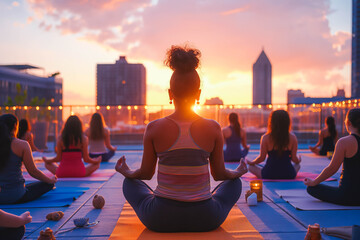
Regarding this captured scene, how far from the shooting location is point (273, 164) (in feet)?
15.9

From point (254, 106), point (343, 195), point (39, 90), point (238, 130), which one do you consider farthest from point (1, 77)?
point (343, 195)

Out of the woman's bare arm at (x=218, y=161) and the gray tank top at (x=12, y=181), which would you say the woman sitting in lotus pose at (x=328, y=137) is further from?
the gray tank top at (x=12, y=181)

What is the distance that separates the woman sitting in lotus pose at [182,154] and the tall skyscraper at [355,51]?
101m

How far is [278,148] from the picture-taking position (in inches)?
183

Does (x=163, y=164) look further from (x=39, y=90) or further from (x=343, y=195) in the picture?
(x=39, y=90)

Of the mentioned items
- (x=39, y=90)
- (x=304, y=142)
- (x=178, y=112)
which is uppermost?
(x=39, y=90)

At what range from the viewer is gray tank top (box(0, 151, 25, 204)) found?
322cm

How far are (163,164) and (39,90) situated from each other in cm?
7757

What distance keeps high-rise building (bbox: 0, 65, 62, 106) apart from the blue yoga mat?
53.0 meters

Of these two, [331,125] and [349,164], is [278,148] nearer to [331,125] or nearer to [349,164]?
[349,164]

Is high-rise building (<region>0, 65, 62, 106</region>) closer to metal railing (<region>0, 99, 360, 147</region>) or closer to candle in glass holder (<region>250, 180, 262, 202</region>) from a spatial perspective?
metal railing (<region>0, 99, 360, 147</region>)

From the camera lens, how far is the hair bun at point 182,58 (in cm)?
223

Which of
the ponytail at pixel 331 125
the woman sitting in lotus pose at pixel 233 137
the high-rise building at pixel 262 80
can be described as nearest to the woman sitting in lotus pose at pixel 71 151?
the woman sitting in lotus pose at pixel 233 137

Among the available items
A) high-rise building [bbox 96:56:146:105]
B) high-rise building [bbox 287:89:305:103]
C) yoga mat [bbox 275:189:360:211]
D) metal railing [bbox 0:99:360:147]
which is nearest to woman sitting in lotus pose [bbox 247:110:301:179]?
yoga mat [bbox 275:189:360:211]
